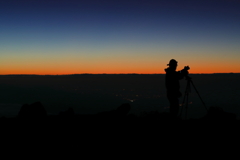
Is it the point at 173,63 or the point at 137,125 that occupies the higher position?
the point at 173,63

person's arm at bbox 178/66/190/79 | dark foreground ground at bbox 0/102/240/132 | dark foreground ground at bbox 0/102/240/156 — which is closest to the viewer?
dark foreground ground at bbox 0/102/240/156

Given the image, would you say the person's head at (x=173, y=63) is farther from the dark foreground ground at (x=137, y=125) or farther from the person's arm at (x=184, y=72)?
the dark foreground ground at (x=137, y=125)

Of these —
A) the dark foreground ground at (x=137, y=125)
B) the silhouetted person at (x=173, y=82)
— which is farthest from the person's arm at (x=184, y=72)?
the dark foreground ground at (x=137, y=125)

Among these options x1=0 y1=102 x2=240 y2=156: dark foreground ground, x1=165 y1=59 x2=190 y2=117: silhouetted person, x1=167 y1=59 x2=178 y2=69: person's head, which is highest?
x1=167 y1=59 x2=178 y2=69: person's head

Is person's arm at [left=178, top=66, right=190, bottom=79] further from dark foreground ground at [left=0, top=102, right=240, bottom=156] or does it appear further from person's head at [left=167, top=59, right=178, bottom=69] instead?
dark foreground ground at [left=0, top=102, right=240, bottom=156]

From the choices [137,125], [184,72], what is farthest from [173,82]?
[137,125]

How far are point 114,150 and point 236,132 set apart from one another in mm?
4297

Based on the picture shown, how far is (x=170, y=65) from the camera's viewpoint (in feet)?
26.1

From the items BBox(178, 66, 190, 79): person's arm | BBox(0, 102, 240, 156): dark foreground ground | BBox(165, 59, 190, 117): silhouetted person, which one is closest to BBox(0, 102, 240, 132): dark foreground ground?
BBox(0, 102, 240, 156): dark foreground ground

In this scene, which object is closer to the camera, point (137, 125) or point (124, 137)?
point (124, 137)

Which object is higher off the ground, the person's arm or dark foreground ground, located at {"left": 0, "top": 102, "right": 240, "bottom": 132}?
the person's arm

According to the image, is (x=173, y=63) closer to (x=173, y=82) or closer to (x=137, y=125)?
(x=173, y=82)

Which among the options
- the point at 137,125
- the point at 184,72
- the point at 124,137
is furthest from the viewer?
the point at 184,72

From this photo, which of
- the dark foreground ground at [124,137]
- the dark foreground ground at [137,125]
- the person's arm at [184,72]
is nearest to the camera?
the dark foreground ground at [124,137]
